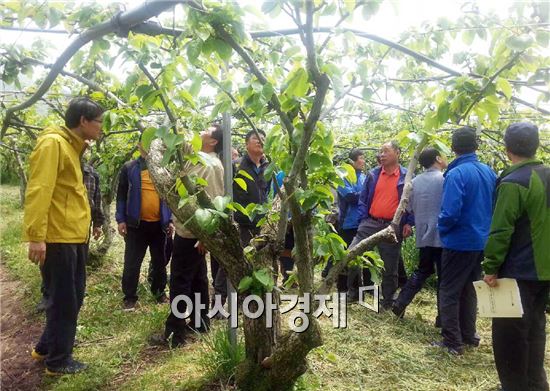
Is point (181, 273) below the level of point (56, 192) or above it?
below

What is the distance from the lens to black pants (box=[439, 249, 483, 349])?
11.1ft

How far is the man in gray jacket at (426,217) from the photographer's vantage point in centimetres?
394

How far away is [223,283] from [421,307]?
224cm

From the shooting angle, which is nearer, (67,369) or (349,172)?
(349,172)

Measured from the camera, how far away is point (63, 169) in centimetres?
274

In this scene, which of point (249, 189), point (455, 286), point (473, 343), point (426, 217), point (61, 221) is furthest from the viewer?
point (249, 189)

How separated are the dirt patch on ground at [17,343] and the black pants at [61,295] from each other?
7.9 inches

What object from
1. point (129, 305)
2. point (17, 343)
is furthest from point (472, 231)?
point (17, 343)

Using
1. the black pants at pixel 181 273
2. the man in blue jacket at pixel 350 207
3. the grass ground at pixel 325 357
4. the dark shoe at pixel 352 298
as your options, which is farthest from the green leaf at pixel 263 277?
the dark shoe at pixel 352 298

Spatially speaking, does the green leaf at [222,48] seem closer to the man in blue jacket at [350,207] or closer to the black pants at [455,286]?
the black pants at [455,286]

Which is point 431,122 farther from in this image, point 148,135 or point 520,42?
point 148,135

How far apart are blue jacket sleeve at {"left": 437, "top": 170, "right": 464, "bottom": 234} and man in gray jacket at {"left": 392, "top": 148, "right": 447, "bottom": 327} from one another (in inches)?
21.0

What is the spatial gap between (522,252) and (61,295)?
9.54 feet

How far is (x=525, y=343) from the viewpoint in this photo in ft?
7.97
